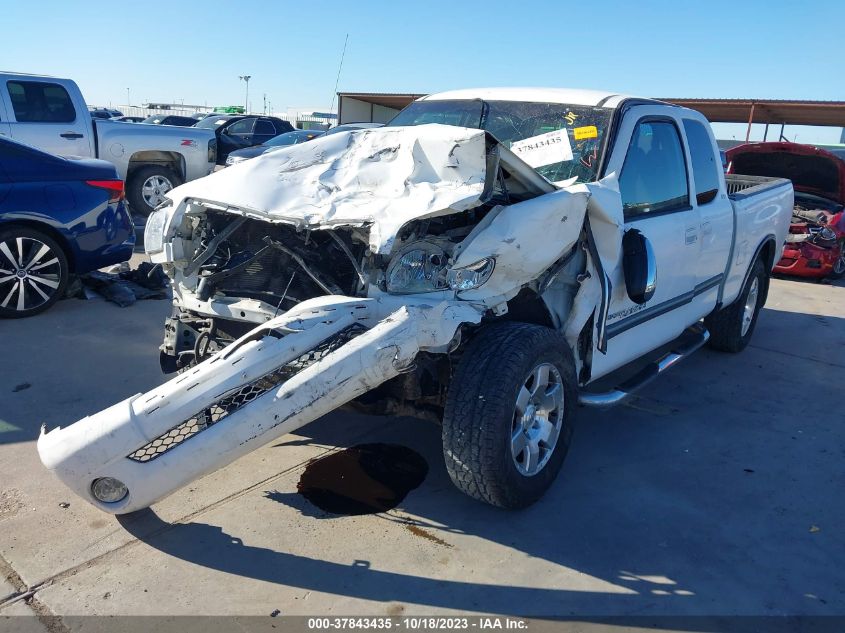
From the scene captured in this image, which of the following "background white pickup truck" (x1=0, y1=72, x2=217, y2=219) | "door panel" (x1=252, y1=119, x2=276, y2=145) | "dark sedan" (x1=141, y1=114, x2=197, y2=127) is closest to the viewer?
"background white pickup truck" (x1=0, y1=72, x2=217, y2=219)

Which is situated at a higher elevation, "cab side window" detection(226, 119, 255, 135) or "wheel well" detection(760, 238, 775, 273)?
"cab side window" detection(226, 119, 255, 135)

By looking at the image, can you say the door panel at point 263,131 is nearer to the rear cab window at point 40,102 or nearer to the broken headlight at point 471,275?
the rear cab window at point 40,102

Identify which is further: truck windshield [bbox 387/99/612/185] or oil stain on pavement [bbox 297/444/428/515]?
truck windshield [bbox 387/99/612/185]

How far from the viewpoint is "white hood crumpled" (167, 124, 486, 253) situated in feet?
10.2

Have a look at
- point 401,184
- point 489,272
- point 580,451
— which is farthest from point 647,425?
point 401,184

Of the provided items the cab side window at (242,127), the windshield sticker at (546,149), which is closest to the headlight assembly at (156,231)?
the windshield sticker at (546,149)

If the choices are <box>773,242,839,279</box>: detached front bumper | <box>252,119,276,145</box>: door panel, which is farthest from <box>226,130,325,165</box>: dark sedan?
<box>773,242,839,279</box>: detached front bumper

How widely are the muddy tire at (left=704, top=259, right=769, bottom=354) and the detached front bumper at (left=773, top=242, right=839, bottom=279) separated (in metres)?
3.78

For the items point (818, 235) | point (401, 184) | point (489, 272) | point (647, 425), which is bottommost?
point (647, 425)

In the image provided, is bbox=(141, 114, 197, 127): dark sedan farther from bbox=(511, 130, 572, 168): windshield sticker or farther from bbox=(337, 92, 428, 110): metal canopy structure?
bbox=(511, 130, 572, 168): windshield sticker

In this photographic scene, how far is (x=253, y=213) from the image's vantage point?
3291 mm

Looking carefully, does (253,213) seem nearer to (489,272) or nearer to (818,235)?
(489,272)

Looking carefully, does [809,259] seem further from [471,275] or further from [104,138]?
[104,138]

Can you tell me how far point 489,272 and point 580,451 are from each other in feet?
4.97
